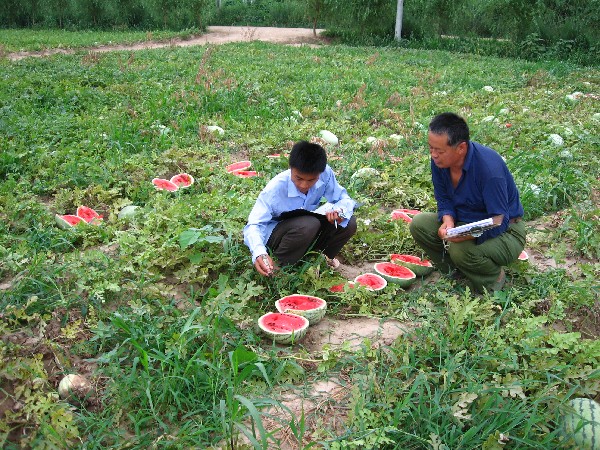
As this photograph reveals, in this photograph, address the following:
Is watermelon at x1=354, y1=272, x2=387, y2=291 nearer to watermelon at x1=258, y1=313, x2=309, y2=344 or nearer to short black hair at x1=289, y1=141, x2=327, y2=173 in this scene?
watermelon at x1=258, y1=313, x2=309, y2=344

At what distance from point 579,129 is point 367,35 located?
613 inches

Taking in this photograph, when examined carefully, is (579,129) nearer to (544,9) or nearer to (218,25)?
(544,9)

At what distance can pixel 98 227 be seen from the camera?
427cm

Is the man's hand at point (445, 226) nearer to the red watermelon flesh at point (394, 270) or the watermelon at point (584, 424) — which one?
the red watermelon flesh at point (394, 270)

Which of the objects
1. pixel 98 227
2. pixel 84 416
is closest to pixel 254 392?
pixel 84 416

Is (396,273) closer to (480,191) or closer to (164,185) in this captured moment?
(480,191)

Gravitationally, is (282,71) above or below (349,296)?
above

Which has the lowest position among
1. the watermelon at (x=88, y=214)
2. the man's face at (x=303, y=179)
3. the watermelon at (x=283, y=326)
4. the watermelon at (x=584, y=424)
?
the watermelon at (x=584, y=424)

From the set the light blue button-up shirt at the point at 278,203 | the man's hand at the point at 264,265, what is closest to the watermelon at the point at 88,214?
the light blue button-up shirt at the point at 278,203

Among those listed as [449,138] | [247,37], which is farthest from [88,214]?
[247,37]

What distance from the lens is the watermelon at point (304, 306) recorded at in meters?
3.26

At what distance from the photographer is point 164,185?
198 inches

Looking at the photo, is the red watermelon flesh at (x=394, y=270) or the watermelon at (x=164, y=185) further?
the watermelon at (x=164, y=185)

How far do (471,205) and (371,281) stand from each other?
2.83ft
